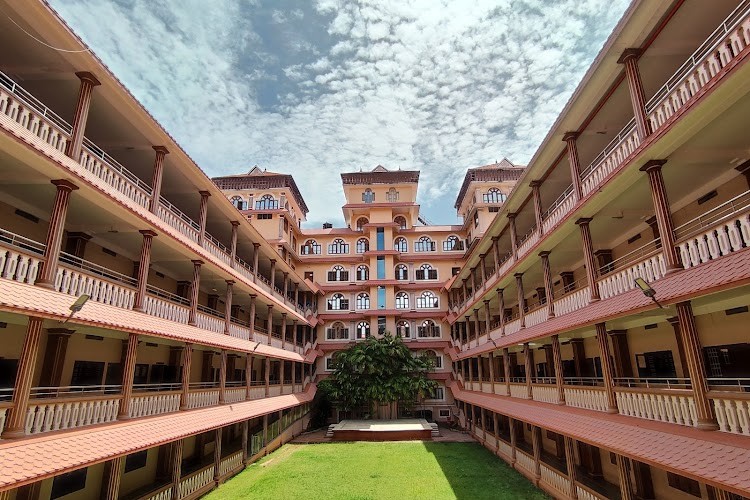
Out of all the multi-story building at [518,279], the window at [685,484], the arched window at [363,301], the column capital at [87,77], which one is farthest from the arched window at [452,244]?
the column capital at [87,77]

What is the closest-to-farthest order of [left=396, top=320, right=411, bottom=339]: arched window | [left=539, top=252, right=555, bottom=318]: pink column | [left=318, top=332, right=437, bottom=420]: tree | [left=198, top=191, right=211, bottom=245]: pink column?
[left=539, top=252, right=555, bottom=318]: pink column
[left=198, top=191, right=211, bottom=245]: pink column
[left=318, top=332, right=437, bottom=420]: tree
[left=396, top=320, right=411, bottom=339]: arched window

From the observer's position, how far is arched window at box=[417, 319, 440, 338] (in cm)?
3575

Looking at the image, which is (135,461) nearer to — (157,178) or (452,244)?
(157,178)

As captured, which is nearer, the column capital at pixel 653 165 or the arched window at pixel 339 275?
the column capital at pixel 653 165

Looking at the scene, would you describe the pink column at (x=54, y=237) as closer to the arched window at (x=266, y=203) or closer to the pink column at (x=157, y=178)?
the pink column at (x=157, y=178)

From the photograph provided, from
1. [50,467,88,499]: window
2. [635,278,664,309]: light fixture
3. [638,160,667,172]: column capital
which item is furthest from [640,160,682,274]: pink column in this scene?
[50,467,88,499]: window

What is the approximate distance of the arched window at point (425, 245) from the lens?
3791 centimetres

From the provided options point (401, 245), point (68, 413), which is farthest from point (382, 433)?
point (68, 413)

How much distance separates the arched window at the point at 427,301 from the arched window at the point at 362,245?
654cm

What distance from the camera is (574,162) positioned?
1300cm

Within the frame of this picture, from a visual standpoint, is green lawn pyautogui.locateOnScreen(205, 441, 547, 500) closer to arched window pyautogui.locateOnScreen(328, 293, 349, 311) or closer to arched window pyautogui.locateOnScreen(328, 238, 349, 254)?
arched window pyautogui.locateOnScreen(328, 293, 349, 311)

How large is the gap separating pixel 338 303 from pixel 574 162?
1037 inches

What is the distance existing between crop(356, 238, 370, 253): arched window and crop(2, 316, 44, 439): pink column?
30.0 meters

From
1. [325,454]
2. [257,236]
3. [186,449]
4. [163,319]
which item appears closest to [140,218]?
[163,319]
